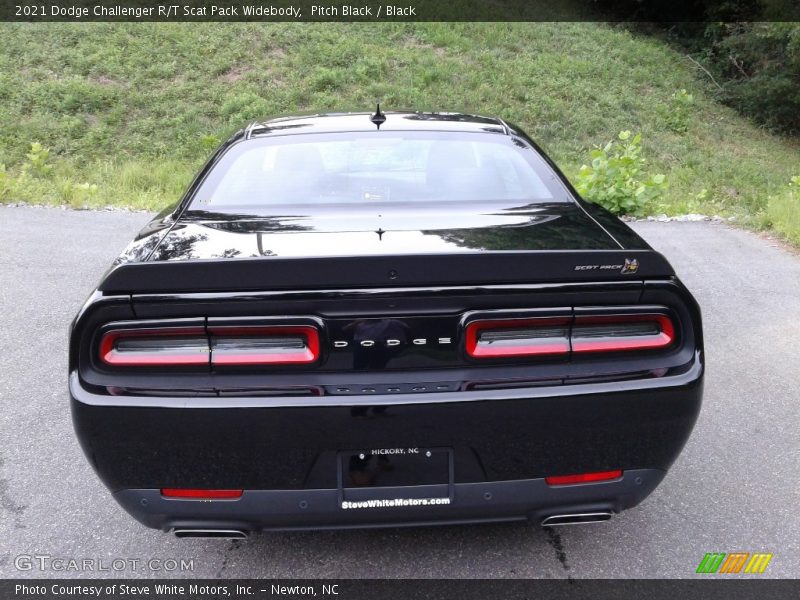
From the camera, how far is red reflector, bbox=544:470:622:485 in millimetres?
2217

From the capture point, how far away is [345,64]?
18.7 metres

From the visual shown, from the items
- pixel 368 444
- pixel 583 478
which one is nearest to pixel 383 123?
pixel 368 444

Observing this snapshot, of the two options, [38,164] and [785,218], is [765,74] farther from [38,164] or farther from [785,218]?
[38,164]

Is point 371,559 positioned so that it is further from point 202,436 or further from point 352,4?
point 352,4

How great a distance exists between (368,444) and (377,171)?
1411 millimetres

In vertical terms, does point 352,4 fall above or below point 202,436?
above

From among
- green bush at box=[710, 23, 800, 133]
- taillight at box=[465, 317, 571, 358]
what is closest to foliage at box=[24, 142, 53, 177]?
taillight at box=[465, 317, 571, 358]

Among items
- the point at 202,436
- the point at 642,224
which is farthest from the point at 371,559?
the point at 642,224

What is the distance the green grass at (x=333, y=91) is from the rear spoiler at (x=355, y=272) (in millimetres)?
10696

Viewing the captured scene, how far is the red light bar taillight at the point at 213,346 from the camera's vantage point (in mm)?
2098

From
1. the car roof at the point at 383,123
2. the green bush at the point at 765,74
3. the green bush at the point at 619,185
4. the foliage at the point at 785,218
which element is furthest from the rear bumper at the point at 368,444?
the green bush at the point at 765,74

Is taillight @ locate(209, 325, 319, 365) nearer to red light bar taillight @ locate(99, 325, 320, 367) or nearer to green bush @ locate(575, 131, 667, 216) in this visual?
red light bar taillight @ locate(99, 325, 320, 367)

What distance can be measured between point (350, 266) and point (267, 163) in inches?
50.4

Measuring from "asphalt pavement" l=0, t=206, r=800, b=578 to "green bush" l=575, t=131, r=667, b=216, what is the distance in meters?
4.57
